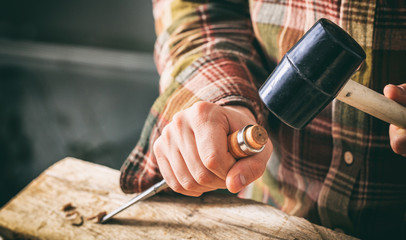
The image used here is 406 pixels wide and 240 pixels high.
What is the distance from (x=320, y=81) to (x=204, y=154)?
0.23 m

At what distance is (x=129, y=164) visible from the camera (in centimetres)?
78

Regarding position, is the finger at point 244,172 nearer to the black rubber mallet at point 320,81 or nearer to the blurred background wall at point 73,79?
the black rubber mallet at point 320,81

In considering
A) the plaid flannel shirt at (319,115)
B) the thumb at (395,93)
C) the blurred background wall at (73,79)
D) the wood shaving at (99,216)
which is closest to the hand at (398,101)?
the thumb at (395,93)

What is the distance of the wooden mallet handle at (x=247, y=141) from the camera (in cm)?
49

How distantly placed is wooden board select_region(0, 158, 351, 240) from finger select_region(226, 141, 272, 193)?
200mm

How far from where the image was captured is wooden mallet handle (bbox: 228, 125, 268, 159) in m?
0.49

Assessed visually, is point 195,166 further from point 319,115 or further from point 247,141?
point 319,115

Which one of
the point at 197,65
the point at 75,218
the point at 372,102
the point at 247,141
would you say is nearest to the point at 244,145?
the point at 247,141

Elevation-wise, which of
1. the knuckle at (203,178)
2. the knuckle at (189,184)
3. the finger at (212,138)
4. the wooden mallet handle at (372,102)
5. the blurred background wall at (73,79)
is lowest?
the blurred background wall at (73,79)

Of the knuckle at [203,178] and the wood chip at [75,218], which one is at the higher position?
the knuckle at [203,178]

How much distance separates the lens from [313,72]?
19.0 inches

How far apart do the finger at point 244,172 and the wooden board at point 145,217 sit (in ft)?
0.66

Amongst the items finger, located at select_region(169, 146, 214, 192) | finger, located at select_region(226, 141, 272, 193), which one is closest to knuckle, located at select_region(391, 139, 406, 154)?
finger, located at select_region(226, 141, 272, 193)

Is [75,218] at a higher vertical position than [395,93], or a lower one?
lower
